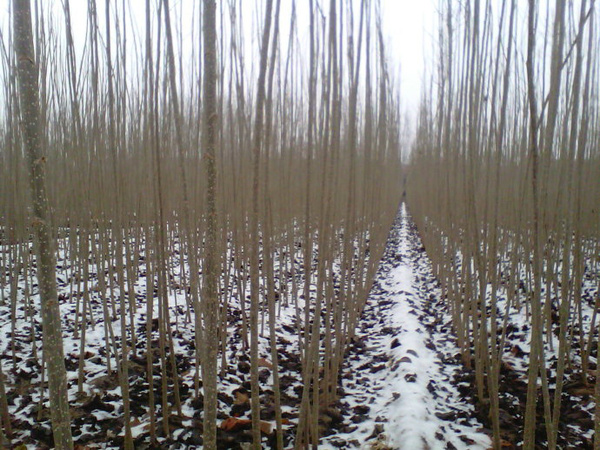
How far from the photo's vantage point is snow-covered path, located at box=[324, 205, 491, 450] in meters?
1.54

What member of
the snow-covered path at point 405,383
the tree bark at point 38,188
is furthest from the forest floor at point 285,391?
the tree bark at point 38,188

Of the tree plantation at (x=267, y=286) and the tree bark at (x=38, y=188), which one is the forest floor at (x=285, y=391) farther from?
the tree bark at (x=38, y=188)

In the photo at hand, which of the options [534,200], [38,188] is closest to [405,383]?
[534,200]

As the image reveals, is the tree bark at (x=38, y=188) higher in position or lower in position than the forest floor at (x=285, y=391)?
higher

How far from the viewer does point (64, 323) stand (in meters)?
2.45

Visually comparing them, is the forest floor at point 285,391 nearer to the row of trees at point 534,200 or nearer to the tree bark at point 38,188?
the row of trees at point 534,200

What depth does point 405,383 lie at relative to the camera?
1.93 metres

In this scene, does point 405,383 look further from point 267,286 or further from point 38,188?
point 38,188

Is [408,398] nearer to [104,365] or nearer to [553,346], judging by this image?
[553,346]

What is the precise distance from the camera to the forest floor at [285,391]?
1.51 metres

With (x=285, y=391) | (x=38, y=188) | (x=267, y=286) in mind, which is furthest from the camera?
(x=285, y=391)

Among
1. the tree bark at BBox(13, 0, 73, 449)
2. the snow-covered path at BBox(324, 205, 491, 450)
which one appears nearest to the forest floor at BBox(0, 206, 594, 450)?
the snow-covered path at BBox(324, 205, 491, 450)

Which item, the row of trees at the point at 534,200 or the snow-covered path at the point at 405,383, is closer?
the row of trees at the point at 534,200

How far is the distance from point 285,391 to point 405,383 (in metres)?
0.56
